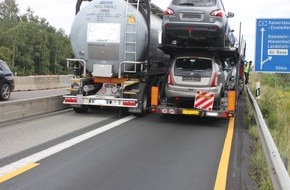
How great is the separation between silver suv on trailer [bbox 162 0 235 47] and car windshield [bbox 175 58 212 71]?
2.01 ft

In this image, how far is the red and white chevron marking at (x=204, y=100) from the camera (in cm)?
1268

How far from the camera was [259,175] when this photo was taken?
283 inches

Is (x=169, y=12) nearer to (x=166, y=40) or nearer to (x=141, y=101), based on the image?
(x=166, y=40)

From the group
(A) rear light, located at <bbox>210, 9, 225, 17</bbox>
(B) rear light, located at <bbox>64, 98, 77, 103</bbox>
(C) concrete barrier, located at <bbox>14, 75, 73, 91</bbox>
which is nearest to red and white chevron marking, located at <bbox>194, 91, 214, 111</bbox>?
(A) rear light, located at <bbox>210, 9, 225, 17</bbox>

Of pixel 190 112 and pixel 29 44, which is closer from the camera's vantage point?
pixel 190 112

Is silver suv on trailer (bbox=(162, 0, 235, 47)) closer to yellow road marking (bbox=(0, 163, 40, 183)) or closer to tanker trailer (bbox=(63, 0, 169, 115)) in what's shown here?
tanker trailer (bbox=(63, 0, 169, 115))

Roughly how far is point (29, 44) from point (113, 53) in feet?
271

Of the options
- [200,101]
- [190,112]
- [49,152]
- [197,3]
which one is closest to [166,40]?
[197,3]

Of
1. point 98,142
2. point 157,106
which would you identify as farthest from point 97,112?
point 98,142

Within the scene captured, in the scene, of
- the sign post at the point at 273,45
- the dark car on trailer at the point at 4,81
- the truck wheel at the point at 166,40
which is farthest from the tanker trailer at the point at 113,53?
the dark car on trailer at the point at 4,81

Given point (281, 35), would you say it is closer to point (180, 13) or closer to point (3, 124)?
point (180, 13)

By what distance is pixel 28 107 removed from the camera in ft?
43.3

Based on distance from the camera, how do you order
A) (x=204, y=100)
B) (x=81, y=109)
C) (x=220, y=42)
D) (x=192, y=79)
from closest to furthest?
(x=204, y=100) < (x=192, y=79) < (x=220, y=42) < (x=81, y=109)

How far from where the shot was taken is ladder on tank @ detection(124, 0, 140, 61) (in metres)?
13.7
